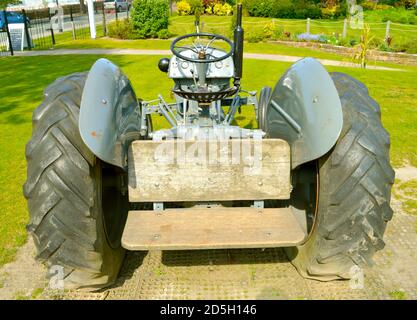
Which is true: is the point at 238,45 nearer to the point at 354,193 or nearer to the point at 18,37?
the point at 354,193

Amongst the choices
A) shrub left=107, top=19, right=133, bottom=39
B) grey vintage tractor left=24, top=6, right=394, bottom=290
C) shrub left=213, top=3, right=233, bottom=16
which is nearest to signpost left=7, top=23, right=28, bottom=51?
shrub left=107, top=19, right=133, bottom=39

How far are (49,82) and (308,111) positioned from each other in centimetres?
963

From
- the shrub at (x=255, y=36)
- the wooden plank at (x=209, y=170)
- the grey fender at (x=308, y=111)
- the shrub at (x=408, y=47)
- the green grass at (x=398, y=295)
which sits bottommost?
the green grass at (x=398, y=295)

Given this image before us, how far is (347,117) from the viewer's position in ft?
8.43

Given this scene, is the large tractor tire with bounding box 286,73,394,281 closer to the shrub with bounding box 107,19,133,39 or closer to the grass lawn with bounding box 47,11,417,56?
the grass lawn with bounding box 47,11,417,56

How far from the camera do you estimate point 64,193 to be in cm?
244

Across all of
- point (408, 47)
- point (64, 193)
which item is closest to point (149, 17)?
point (408, 47)

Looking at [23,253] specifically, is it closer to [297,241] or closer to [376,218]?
[297,241]

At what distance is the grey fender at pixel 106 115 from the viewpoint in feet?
7.70

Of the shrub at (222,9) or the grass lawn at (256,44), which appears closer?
the grass lawn at (256,44)

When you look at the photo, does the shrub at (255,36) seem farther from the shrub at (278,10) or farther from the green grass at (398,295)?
the green grass at (398,295)

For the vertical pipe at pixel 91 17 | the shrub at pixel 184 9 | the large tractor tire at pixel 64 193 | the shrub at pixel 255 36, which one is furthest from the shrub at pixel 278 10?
the large tractor tire at pixel 64 193

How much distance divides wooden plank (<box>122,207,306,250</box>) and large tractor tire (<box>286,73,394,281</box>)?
221mm
